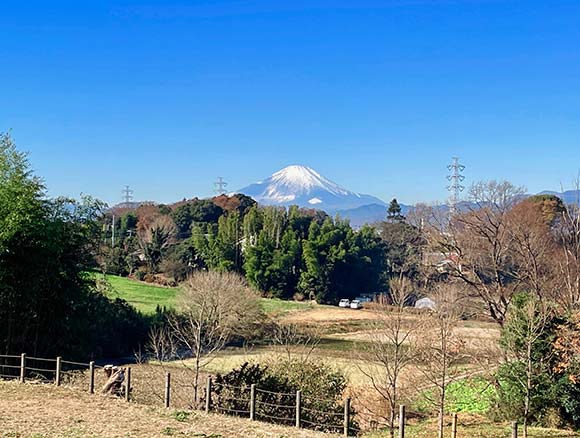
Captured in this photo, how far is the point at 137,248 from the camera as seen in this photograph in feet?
185

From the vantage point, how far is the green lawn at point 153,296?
133ft

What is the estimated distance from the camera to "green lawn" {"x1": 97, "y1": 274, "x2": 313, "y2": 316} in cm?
4061

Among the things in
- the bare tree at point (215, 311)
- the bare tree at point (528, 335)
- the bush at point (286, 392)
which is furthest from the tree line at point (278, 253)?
the bush at point (286, 392)

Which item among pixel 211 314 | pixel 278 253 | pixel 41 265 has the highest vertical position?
pixel 278 253

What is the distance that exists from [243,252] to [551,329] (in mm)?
39218

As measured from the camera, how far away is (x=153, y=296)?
43000mm

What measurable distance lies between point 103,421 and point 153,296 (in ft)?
110

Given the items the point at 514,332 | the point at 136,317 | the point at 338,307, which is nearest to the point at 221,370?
the point at 136,317

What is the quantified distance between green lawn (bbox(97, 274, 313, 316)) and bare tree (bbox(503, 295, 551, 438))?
1007 inches

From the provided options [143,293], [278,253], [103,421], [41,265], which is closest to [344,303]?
[278,253]

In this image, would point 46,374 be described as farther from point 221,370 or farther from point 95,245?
point 221,370

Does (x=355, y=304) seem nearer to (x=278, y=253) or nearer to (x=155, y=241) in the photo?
(x=278, y=253)

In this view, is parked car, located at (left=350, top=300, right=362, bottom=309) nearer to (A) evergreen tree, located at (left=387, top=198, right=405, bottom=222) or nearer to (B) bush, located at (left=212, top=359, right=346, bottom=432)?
(A) evergreen tree, located at (left=387, top=198, right=405, bottom=222)


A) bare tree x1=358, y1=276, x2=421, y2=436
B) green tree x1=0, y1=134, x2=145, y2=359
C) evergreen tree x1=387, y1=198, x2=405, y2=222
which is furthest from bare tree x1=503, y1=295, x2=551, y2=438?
evergreen tree x1=387, y1=198, x2=405, y2=222
